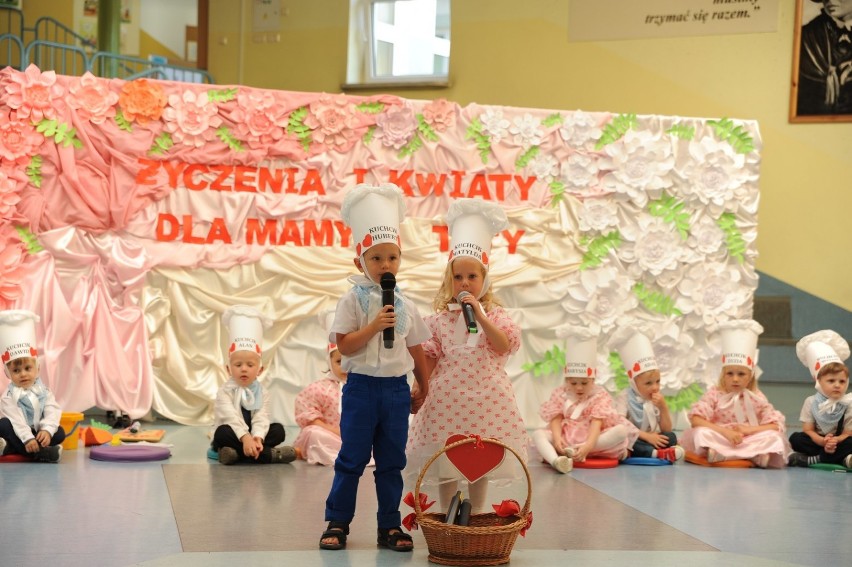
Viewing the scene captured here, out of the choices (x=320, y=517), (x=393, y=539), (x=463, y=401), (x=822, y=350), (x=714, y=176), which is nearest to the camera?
(x=393, y=539)

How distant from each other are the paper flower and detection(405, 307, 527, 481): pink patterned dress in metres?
3.12

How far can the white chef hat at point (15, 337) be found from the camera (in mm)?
5383

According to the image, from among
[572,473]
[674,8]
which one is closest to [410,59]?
[674,8]

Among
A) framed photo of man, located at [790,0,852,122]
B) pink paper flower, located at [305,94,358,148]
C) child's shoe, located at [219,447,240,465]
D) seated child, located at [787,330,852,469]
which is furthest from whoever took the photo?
framed photo of man, located at [790,0,852,122]

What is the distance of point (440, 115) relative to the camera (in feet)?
22.4

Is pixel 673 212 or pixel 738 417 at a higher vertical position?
pixel 673 212

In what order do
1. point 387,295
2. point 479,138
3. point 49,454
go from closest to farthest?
point 387,295 < point 49,454 < point 479,138

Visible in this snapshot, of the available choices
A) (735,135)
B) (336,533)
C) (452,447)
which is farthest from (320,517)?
(735,135)

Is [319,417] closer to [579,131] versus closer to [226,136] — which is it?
[226,136]

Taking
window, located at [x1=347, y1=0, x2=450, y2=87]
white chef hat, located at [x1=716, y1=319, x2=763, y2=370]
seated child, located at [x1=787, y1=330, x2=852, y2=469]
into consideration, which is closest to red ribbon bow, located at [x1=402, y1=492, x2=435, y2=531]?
white chef hat, located at [x1=716, y1=319, x2=763, y2=370]

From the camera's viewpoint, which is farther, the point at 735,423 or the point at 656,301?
the point at 656,301

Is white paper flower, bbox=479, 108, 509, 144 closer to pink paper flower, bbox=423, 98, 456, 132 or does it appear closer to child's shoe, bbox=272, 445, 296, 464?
pink paper flower, bbox=423, 98, 456, 132

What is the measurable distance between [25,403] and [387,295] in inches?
102

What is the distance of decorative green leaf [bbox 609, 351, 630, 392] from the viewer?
22.2 feet
